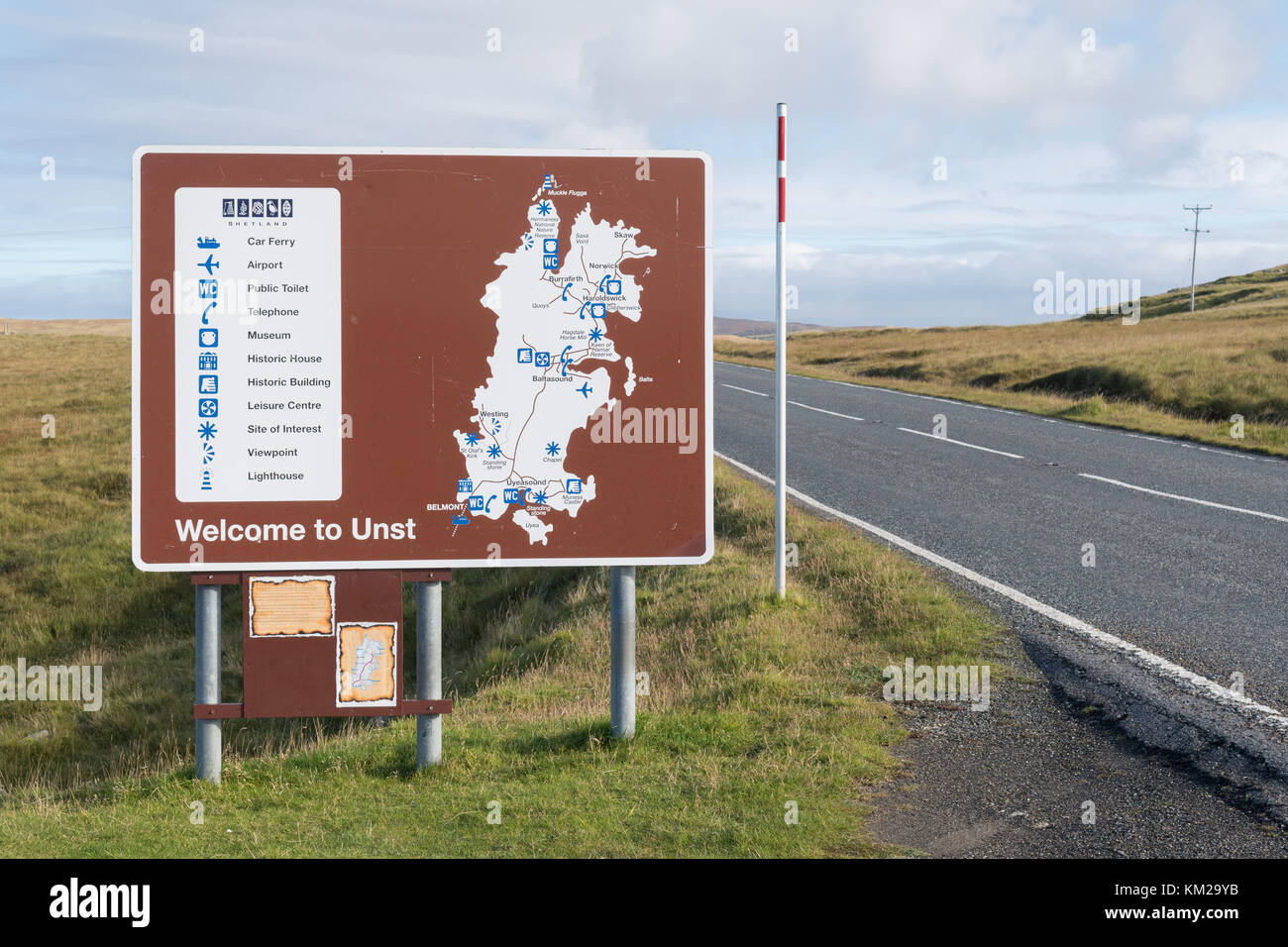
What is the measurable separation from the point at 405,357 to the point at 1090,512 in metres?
8.56

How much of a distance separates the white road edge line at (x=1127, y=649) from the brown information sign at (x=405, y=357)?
3185 millimetres

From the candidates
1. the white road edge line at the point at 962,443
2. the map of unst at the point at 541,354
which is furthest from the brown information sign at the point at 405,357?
the white road edge line at the point at 962,443

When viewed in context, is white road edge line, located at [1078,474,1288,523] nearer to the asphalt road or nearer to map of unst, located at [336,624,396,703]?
the asphalt road

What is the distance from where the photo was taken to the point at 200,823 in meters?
5.02

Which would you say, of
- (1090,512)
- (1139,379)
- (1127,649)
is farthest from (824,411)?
(1127,649)

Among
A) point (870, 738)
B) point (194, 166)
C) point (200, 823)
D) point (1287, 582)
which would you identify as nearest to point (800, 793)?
point (870, 738)

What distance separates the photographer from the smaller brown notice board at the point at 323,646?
18.1ft

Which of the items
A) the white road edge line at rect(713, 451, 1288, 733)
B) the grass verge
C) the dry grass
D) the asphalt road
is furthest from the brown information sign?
the dry grass

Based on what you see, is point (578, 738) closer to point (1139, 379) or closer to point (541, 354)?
point (541, 354)

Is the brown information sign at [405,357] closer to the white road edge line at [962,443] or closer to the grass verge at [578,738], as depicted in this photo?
the grass verge at [578,738]

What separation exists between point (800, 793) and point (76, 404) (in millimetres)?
35388

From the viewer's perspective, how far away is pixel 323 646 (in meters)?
5.55
